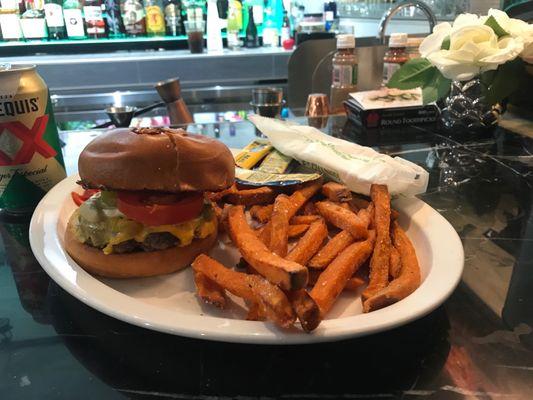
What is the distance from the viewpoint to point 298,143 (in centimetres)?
147

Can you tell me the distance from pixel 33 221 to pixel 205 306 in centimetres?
55

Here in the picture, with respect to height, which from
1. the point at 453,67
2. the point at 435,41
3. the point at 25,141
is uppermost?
the point at 435,41

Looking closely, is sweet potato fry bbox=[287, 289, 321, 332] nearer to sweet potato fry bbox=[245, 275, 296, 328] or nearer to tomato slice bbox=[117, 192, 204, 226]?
sweet potato fry bbox=[245, 275, 296, 328]

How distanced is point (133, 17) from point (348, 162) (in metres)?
4.18

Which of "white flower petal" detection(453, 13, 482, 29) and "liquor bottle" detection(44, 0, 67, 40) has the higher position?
"liquor bottle" detection(44, 0, 67, 40)

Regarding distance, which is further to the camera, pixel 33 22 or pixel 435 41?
pixel 33 22

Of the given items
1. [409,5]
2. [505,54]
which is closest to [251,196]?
[505,54]

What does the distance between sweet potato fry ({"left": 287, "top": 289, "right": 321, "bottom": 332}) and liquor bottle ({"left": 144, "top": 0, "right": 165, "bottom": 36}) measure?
4688 millimetres

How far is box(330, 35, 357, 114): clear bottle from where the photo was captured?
2314 millimetres

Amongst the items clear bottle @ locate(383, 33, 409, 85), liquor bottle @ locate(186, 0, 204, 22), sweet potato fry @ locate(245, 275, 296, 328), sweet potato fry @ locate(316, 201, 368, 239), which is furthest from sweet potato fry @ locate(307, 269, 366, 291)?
liquor bottle @ locate(186, 0, 204, 22)

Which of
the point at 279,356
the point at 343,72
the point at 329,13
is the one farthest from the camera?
the point at 329,13

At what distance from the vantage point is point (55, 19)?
450cm

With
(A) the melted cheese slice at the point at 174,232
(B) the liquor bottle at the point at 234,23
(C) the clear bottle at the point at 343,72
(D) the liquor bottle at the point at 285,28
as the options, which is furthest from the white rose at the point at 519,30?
(D) the liquor bottle at the point at 285,28

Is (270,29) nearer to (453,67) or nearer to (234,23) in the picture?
(234,23)
